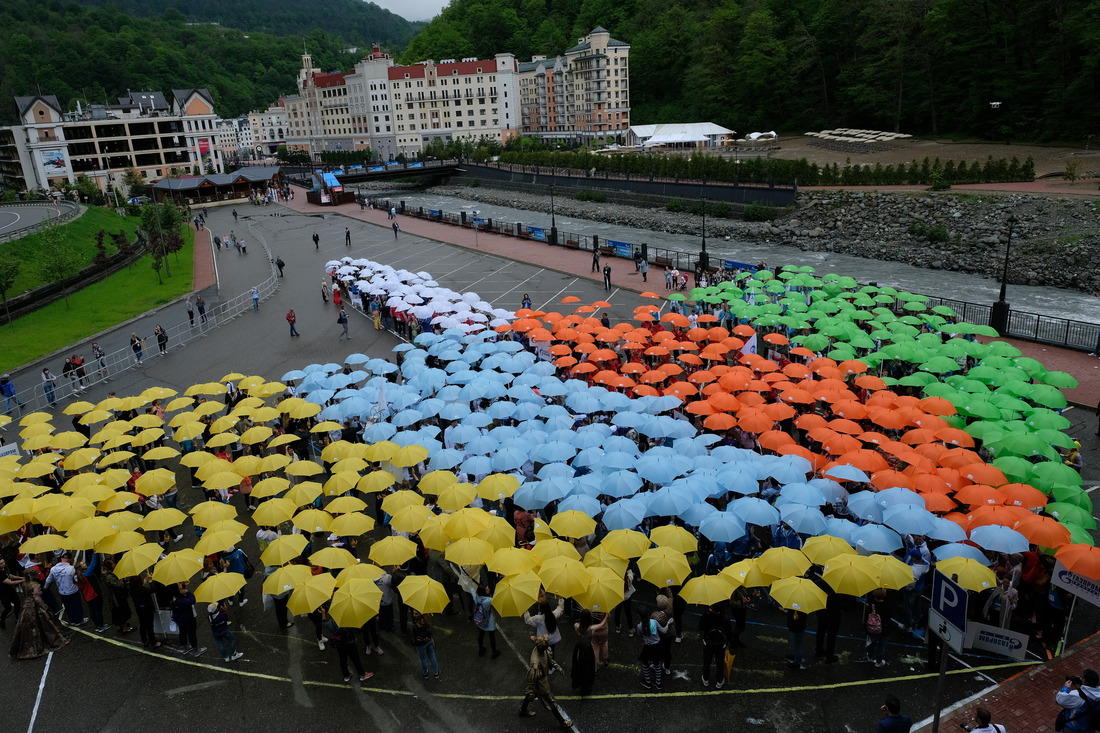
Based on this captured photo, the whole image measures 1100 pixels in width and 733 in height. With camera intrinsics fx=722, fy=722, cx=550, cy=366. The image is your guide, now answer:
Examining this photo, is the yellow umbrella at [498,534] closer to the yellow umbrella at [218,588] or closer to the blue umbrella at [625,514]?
the blue umbrella at [625,514]

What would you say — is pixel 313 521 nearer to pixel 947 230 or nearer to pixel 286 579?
pixel 286 579

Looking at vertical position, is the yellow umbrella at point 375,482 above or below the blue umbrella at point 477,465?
below

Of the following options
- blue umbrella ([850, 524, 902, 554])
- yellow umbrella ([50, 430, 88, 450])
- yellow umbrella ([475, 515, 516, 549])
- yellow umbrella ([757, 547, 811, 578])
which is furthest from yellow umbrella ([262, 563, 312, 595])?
yellow umbrella ([50, 430, 88, 450])

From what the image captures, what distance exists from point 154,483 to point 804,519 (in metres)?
12.2

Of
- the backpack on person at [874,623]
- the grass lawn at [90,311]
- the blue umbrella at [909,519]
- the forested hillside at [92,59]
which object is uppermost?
the forested hillside at [92,59]

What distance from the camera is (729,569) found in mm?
10266

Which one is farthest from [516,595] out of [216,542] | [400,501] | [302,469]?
[302,469]

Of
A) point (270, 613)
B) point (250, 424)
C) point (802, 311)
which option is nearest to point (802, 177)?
point (802, 311)

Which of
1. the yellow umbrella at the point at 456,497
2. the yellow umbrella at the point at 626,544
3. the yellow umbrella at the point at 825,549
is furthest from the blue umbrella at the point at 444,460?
the yellow umbrella at the point at 825,549

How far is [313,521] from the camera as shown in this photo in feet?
39.8

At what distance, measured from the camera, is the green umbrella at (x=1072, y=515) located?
10766mm

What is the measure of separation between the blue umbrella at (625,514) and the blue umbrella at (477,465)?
9.57ft

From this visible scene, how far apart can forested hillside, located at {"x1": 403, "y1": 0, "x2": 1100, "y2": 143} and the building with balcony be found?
398 cm

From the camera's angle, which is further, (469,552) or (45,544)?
(45,544)
